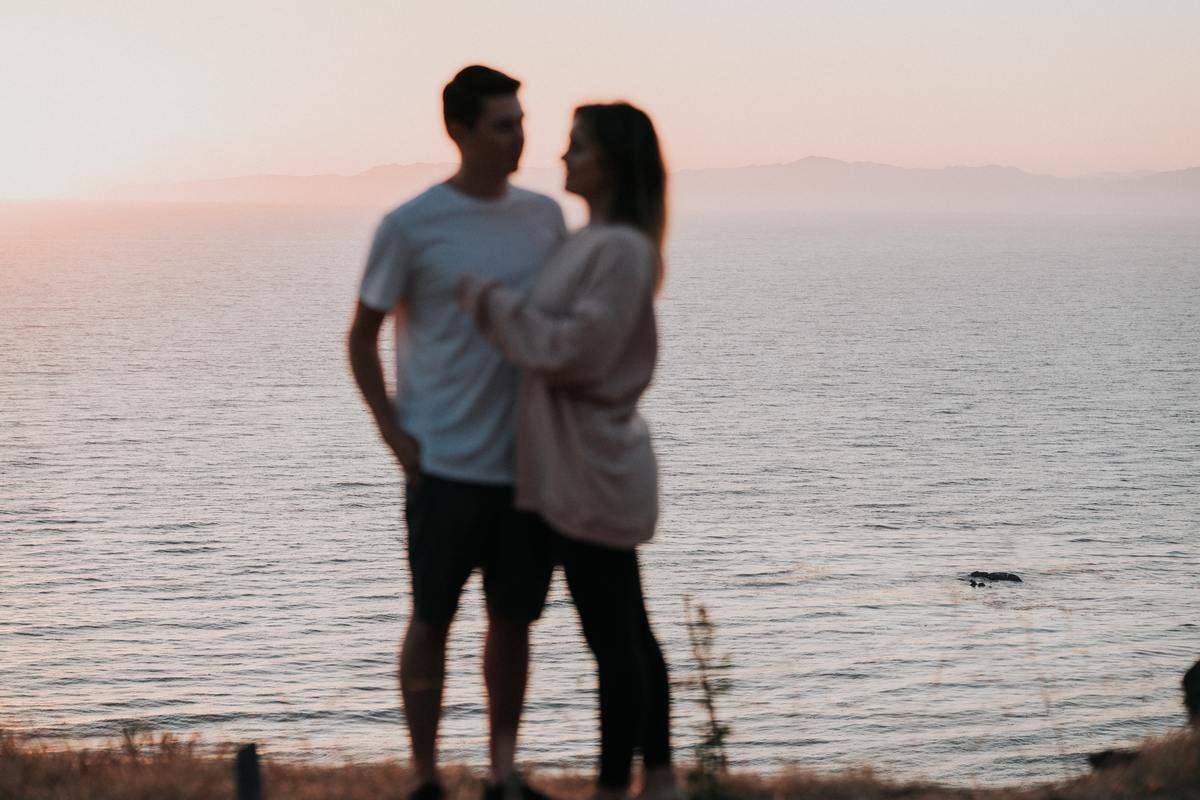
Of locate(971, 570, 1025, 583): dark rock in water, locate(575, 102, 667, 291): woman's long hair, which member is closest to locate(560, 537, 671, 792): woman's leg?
locate(575, 102, 667, 291): woman's long hair

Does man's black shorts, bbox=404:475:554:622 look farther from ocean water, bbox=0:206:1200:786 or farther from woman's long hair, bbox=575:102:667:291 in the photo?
ocean water, bbox=0:206:1200:786

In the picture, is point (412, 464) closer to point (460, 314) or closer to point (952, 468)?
point (460, 314)

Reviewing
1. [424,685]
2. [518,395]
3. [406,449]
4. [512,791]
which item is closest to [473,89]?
[518,395]

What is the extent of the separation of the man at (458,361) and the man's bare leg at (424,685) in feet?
0.06

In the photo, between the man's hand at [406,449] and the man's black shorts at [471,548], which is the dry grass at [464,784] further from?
the man's hand at [406,449]

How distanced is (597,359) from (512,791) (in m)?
1.42

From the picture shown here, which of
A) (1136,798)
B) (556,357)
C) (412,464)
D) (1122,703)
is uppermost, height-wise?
(556,357)

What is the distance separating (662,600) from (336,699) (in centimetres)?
1407

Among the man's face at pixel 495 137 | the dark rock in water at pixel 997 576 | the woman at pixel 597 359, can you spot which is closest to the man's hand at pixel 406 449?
the woman at pixel 597 359

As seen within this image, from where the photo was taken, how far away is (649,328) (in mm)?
3736

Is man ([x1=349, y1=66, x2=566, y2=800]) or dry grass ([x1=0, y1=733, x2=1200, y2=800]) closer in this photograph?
man ([x1=349, y1=66, x2=566, y2=800])

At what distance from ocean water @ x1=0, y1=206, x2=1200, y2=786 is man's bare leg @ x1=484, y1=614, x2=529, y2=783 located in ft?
2.57

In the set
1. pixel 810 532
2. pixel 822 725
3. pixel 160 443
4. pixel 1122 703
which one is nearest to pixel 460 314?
pixel 822 725

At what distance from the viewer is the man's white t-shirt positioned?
12.5 feet
